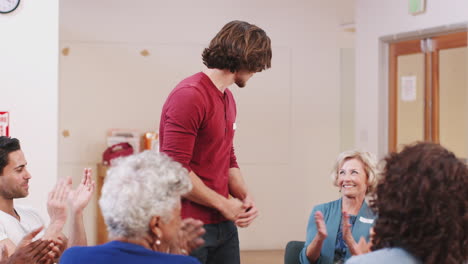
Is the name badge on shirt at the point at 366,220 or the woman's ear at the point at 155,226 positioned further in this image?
the name badge on shirt at the point at 366,220

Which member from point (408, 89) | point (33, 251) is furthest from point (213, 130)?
point (408, 89)

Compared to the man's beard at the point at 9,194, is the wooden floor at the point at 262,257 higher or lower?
lower

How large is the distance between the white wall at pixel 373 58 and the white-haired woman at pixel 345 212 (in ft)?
8.11

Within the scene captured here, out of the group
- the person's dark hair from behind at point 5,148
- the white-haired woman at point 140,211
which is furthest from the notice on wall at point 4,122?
the white-haired woman at point 140,211

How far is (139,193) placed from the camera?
1889 millimetres

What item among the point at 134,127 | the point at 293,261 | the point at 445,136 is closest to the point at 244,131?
the point at 134,127

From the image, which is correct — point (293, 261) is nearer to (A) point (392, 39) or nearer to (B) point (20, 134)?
(B) point (20, 134)

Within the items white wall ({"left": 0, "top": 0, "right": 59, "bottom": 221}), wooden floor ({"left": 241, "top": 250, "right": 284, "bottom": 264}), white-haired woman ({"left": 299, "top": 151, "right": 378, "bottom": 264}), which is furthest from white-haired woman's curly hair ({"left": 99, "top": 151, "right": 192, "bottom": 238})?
wooden floor ({"left": 241, "top": 250, "right": 284, "bottom": 264})

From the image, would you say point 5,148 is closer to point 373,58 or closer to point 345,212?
point 345,212

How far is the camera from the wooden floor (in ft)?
22.4

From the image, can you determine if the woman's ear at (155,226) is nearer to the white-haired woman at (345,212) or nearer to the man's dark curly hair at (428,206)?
the man's dark curly hair at (428,206)

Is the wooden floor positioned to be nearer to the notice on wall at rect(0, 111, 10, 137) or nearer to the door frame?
the door frame

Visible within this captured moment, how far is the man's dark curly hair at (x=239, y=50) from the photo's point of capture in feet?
8.52

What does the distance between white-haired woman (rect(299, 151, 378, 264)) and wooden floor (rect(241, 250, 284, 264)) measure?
3.26m
